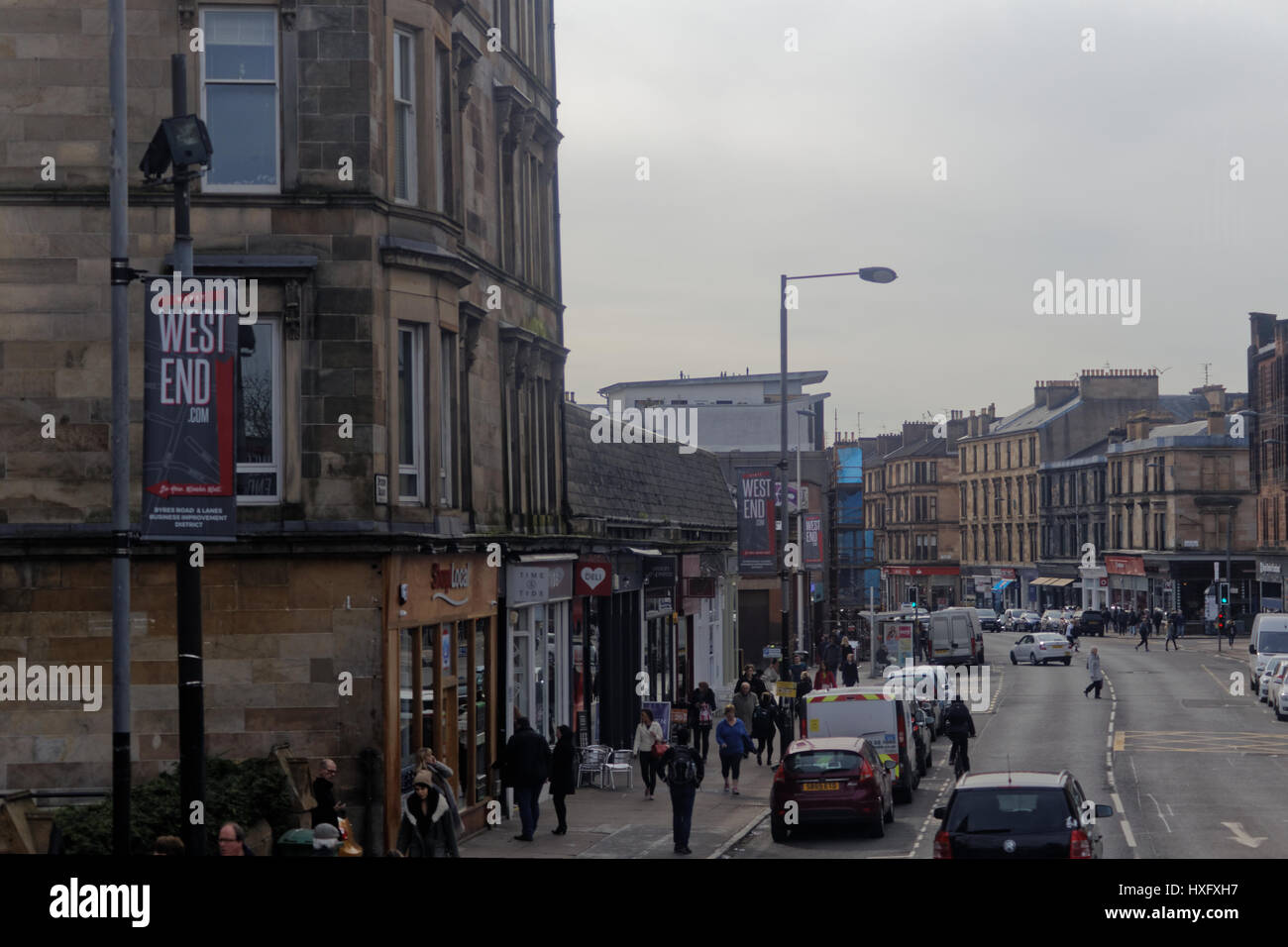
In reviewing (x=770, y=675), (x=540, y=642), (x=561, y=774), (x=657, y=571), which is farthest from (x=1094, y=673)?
(x=561, y=774)

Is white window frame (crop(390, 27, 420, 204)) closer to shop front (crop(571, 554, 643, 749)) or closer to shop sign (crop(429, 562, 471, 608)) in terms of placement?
shop sign (crop(429, 562, 471, 608))

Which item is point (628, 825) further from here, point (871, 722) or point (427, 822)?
point (427, 822)

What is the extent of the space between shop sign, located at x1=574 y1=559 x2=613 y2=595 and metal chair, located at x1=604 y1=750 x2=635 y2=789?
315cm

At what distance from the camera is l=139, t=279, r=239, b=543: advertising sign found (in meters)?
14.4

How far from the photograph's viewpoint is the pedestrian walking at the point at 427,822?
1839cm

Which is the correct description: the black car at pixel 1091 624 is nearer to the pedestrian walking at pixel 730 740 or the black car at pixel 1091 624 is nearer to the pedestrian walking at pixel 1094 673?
the pedestrian walking at pixel 1094 673

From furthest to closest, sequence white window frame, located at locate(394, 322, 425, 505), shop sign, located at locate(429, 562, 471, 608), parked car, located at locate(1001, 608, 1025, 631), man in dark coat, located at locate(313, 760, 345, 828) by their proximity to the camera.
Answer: parked car, located at locate(1001, 608, 1025, 631), shop sign, located at locate(429, 562, 471, 608), white window frame, located at locate(394, 322, 425, 505), man in dark coat, located at locate(313, 760, 345, 828)

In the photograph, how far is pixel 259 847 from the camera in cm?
1866

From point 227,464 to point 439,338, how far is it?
8.53 meters

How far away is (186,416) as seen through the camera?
1447 centimetres

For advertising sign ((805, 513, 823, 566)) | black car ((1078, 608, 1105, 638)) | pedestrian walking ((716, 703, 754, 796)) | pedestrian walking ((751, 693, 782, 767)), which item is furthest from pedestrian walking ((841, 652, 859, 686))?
black car ((1078, 608, 1105, 638))

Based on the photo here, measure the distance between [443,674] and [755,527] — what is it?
769 inches
